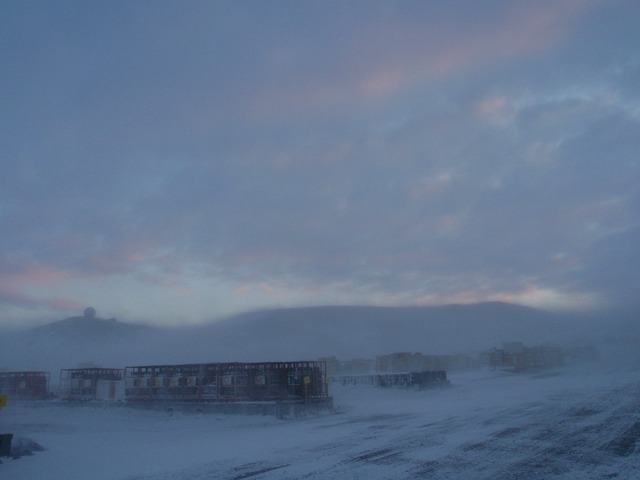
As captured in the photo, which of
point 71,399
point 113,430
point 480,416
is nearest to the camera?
point 480,416

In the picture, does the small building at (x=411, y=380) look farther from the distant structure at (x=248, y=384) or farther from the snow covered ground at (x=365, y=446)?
the snow covered ground at (x=365, y=446)

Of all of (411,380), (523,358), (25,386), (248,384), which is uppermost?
(248,384)

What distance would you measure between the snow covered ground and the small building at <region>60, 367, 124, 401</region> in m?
12.6

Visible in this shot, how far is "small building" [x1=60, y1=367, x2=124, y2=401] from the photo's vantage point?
4236 cm

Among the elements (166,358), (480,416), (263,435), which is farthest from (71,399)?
(166,358)

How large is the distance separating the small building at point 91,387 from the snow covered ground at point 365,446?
12.6 metres

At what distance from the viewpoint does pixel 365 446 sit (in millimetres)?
16547

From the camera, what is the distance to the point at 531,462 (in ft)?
42.5

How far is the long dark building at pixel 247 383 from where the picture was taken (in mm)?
32562

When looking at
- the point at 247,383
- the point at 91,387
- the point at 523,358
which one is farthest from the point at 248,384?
the point at 523,358

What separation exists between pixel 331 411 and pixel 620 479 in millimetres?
22057

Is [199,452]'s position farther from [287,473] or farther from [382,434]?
[382,434]

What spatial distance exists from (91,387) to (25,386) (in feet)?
32.6

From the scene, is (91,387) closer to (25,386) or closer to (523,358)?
(25,386)
